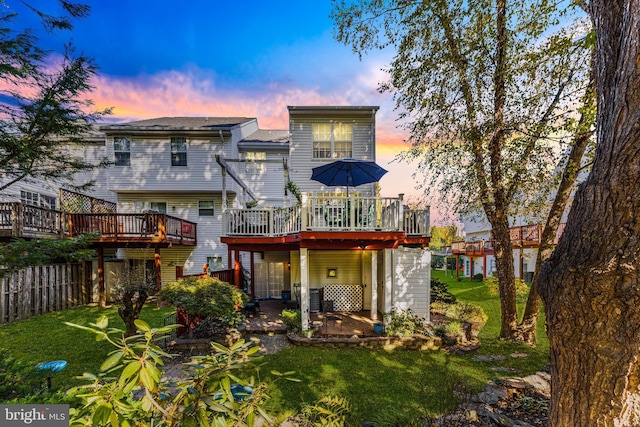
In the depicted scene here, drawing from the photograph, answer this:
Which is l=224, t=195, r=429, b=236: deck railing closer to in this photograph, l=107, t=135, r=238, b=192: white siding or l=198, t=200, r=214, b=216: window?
l=107, t=135, r=238, b=192: white siding

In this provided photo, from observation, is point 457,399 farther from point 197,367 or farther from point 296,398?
point 197,367

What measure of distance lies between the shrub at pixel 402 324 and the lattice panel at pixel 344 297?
242 centimetres

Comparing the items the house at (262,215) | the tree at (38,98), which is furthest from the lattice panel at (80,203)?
the tree at (38,98)

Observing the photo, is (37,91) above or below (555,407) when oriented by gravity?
above

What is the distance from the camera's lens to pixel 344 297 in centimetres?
975

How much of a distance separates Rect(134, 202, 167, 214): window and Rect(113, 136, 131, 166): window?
2.07 metres

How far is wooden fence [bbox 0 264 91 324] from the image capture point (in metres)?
8.56

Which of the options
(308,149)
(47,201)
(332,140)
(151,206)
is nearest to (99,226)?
(151,206)

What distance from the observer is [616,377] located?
1.84 meters

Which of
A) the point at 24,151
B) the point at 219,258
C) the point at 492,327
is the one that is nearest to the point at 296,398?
the point at 24,151

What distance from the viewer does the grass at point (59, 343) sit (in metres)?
5.31

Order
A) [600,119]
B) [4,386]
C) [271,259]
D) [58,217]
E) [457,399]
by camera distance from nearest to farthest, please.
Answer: [600,119] < [4,386] < [457,399] < [58,217] < [271,259]

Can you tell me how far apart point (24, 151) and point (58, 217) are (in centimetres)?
831

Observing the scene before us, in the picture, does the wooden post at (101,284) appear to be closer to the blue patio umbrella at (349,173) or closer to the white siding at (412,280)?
the blue patio umbrella at (349,173)
